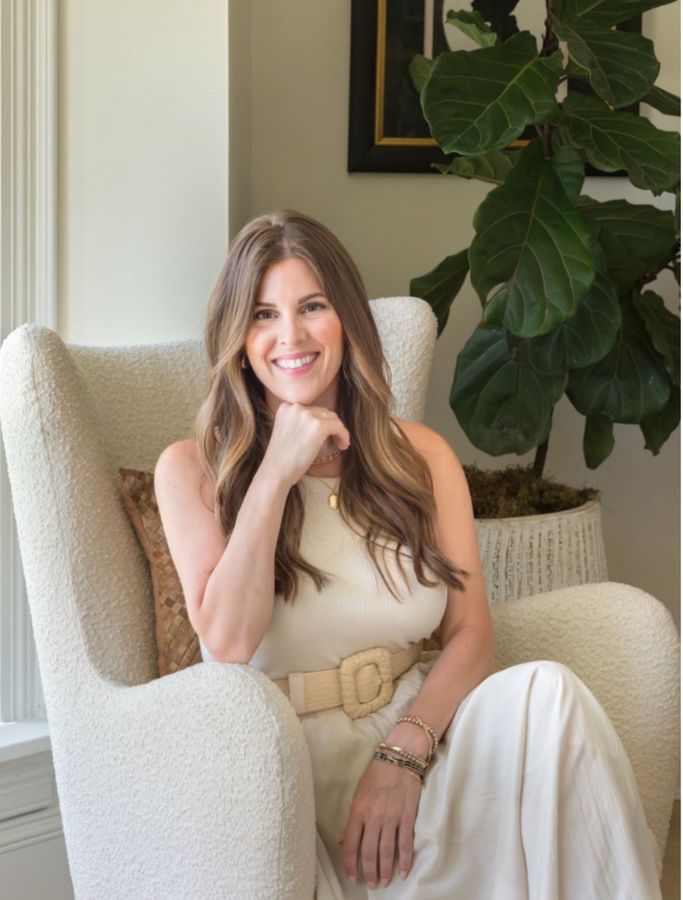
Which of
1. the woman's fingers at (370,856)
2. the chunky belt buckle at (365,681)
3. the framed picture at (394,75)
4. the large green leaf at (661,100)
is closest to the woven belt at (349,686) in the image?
the chunky belt buckle at (365,681)

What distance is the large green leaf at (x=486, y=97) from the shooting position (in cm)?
198

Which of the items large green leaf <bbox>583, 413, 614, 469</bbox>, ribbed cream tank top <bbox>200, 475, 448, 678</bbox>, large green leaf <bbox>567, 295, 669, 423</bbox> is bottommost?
ribbed cream tank top <bbox>200, 475, 448, 678</bbox>

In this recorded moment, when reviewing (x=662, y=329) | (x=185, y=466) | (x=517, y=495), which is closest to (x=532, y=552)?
(x=517, y=495)

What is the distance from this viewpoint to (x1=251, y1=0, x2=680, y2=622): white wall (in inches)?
109

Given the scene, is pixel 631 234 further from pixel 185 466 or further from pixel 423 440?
pixel 185 466

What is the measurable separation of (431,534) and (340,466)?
0.58 feet

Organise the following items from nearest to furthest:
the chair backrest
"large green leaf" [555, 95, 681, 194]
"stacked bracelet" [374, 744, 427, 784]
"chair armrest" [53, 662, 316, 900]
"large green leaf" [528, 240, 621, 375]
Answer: "chair armrest" [53, 662, 316, 900]
"stacked bracelet" [374, 744, 427, 784]
the chair backrest
"large green leaf" [555, 95, 681, 194]
"large green leaf" [528, 240, 621, 375]

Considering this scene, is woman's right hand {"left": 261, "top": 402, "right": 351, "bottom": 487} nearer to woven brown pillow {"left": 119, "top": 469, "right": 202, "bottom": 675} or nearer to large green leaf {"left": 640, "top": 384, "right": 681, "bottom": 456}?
woven brown pillow {"left": 119, "top": 469, "right": 202, "bottom": 675}

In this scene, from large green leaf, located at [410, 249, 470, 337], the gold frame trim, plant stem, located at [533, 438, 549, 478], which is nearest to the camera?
large green leaf, located at [410, 249, 470, 337]

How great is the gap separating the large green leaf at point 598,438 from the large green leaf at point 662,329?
19cm

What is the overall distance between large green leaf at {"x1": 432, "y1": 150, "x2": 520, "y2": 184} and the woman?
2.25 ft

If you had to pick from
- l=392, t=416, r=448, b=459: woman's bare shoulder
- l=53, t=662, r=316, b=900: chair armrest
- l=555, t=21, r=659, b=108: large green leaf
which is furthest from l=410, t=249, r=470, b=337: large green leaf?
l=53, t=662, r=316, b=900: chair armrest

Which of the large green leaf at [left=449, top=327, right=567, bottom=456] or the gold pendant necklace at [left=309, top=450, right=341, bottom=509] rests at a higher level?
the large green leaf at [left=449, top=327, right=567, bottom=456]

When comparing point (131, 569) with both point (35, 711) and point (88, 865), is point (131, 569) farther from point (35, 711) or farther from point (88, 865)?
point (35, 711)
